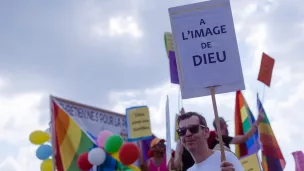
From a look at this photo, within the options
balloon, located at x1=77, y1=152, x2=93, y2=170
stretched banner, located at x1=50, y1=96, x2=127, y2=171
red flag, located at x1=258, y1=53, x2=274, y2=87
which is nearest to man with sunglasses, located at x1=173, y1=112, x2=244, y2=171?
red flag, located at x1=258, y1=53, x2=274, y2=87

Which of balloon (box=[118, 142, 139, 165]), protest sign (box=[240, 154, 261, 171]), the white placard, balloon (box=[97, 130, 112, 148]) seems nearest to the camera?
the white placard

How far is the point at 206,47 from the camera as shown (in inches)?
146

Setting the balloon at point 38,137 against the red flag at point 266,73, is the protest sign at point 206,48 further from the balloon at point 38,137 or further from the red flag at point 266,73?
the balloon at point 38,137

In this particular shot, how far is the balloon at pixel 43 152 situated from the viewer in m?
8.98

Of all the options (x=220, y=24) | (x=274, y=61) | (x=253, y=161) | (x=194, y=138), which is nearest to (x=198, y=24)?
(x=220, y=24)

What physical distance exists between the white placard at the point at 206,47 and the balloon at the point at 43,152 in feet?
18.8

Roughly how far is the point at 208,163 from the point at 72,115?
5.99m

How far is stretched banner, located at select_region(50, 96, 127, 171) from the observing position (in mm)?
8609

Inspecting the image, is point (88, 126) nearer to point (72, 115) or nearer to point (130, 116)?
point (72, 115)

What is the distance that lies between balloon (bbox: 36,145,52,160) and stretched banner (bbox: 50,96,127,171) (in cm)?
40

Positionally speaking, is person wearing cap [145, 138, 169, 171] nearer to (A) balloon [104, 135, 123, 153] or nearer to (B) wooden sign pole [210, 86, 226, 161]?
(A) balloon [104, 135, 123, 153]

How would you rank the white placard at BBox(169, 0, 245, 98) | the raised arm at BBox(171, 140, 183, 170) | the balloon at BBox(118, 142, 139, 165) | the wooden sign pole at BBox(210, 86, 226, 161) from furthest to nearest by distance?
the balloon at BBox(118, 142, 139, 165)
the raised arm at BBox(171, 140, 183, 170)
the white placard at BBox(169, 0, 245, 98)
the wooden sign pole at BBox(210, 86, 226, 161)

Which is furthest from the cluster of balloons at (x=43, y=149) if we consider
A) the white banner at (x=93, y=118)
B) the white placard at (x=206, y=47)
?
the white placard at (x=206, y=47)

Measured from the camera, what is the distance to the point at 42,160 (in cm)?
908
